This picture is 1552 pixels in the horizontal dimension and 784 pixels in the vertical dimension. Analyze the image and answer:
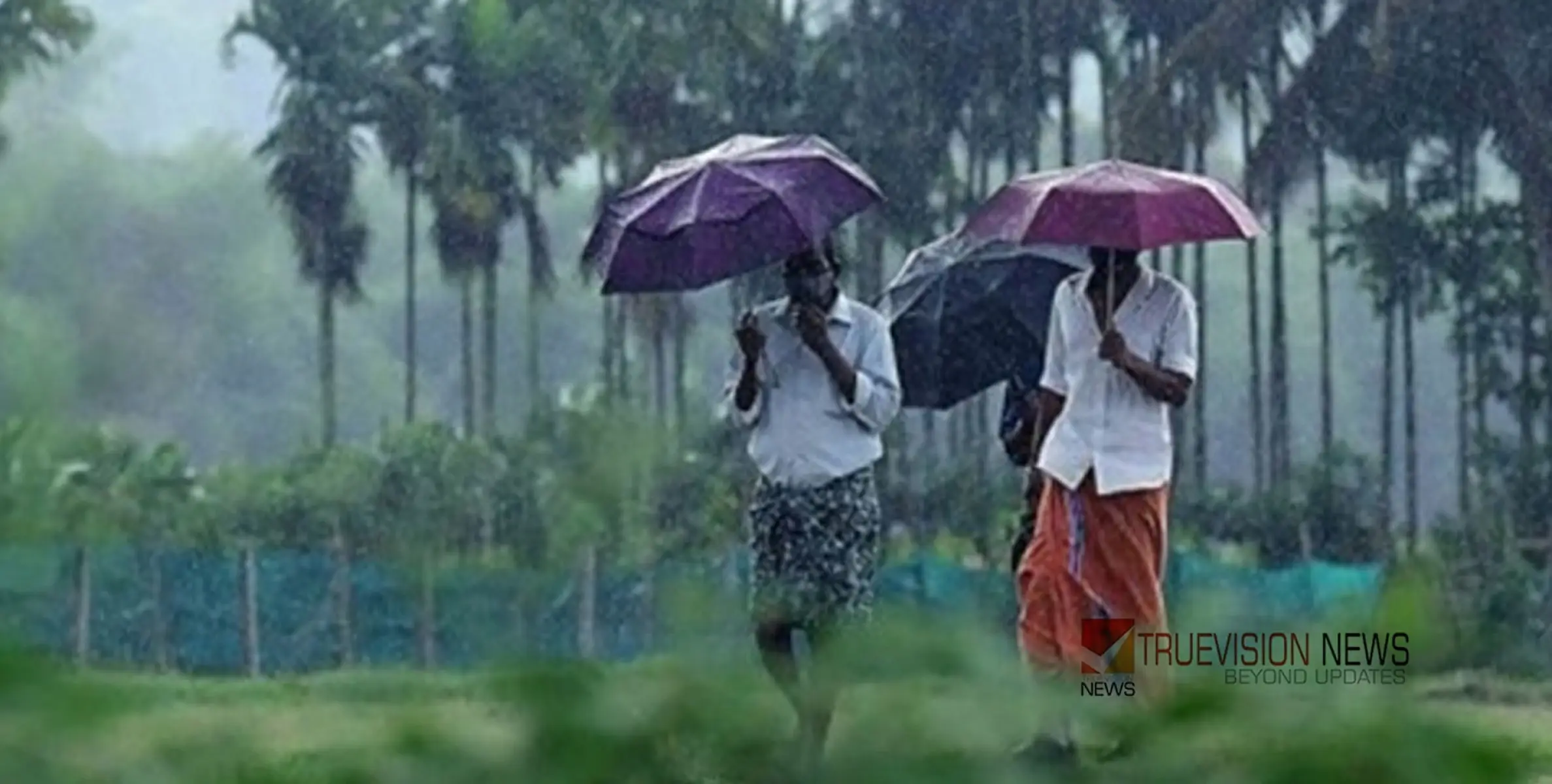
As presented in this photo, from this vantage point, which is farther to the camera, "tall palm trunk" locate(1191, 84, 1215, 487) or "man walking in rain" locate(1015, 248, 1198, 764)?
"tall palm trunk" locate(1191, 84, 1215, 487)

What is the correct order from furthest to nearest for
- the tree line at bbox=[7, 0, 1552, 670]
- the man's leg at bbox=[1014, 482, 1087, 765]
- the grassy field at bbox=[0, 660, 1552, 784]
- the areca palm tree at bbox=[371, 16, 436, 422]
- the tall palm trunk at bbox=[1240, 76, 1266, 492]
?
1. the tall palm trunk at bbox=[1240, 76, 1266, 492]
2. the areca palm tree at bbox=[371, 16, 436, 422]
3. the tree line at bbox=[7, 0, 1552, 670]
4. the man's leg at bbox=[1014, 482, 1087, 765]
5. the grassy field at bbox=[0, 660, 1552, 784]

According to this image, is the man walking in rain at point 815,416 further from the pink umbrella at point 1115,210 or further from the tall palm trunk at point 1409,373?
the tall palm trunk at point 1409,373

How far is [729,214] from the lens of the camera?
3.15 metres

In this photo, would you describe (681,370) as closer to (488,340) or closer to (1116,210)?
(488,340)

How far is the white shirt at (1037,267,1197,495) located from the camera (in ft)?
9.34

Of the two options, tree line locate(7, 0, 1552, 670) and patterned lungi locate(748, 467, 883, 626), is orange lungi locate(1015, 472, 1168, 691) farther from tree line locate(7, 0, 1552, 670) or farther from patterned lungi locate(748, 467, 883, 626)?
tree line locate(7, 0, 1552, 670)

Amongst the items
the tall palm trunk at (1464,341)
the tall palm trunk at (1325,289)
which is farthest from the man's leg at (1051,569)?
the tall palm trunk at (1464,341)

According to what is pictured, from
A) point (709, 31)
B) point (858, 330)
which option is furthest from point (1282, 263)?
point (858, 330)

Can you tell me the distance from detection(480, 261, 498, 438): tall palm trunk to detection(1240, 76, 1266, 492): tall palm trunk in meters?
1.78

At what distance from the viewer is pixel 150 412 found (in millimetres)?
2939

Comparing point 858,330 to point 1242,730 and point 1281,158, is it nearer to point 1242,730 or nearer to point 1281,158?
point 1242,730

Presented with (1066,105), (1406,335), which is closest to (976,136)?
(1066,105)

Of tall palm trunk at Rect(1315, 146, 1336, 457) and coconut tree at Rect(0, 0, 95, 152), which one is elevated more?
coconut tree at Rect(0, 0, 95, 152)

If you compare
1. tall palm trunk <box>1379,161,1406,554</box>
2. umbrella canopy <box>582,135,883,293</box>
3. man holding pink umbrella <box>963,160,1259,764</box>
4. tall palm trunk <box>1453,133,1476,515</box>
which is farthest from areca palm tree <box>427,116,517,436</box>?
man holding pink umbrella <box>963,160,1259,764</box>
